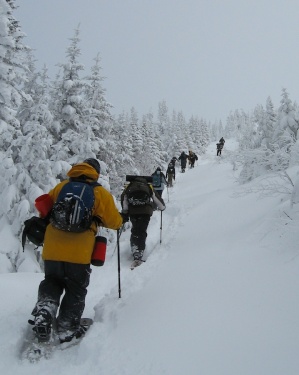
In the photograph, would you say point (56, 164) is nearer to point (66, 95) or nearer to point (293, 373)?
point (66, 95)

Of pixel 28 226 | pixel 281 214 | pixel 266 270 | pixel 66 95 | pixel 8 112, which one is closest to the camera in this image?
pixel 28 226

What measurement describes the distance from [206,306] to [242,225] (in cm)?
386

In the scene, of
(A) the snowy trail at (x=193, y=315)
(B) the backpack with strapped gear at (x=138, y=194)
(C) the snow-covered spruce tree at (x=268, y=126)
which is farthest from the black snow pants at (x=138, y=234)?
(C) the snow-covered spruce tree at (x=268, y=126)

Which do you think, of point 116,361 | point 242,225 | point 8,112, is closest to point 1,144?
point 8,112

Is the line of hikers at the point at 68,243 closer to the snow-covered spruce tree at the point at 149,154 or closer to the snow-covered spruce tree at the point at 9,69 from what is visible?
the snow-covered spruce tree at the point at 9,69

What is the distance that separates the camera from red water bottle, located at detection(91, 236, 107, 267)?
4.21 meters

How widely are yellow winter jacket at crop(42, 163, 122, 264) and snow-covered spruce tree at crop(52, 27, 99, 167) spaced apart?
1169cm

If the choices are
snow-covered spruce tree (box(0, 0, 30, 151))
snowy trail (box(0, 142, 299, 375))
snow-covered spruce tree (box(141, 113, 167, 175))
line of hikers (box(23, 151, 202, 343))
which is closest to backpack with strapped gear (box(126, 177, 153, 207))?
snowy trail (box(0, 142, 299, 375))

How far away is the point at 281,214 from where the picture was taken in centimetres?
676

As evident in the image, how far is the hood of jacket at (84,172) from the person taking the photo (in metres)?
4.38

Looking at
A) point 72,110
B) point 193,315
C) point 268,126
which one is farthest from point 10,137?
point 268,126

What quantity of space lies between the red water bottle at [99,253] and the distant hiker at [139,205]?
3.77 metres

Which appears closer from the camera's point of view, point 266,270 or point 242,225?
point 266,270

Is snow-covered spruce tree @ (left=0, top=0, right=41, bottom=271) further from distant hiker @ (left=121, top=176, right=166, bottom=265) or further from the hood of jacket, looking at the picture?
the hood of jacket
